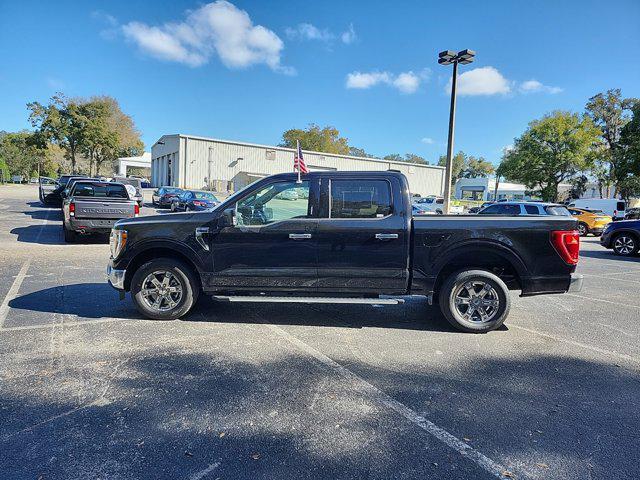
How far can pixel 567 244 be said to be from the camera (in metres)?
5.04

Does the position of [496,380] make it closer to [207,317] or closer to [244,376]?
[244,376]

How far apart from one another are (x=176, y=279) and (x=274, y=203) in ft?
5.30

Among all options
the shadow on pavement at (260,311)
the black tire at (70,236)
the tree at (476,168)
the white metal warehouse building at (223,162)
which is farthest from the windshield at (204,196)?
the tree at (476,168)

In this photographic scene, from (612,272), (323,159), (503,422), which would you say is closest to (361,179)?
(503,422)

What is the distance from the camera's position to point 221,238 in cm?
516

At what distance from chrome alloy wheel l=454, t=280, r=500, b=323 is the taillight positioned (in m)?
0.93

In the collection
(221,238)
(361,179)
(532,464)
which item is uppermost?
(361,179)

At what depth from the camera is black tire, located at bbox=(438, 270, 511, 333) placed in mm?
5094

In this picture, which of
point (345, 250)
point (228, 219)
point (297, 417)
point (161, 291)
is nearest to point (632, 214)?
point (345, 250)

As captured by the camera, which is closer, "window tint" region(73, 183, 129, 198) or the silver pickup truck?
the silver pickup truck

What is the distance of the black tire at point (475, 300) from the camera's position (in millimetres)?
5094

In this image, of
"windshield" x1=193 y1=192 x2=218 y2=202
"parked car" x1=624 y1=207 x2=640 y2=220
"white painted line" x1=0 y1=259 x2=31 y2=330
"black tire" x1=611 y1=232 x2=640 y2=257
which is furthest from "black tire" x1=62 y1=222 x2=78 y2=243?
"parked car" x1=624 y1=207 x2=640 y2=220

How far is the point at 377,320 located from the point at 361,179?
1.94 metres

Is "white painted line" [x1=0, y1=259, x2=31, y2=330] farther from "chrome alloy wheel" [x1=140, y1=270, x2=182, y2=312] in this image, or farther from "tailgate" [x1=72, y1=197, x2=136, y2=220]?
"tailgate" [x1=72, y1=197, x2=136, y2=220]
